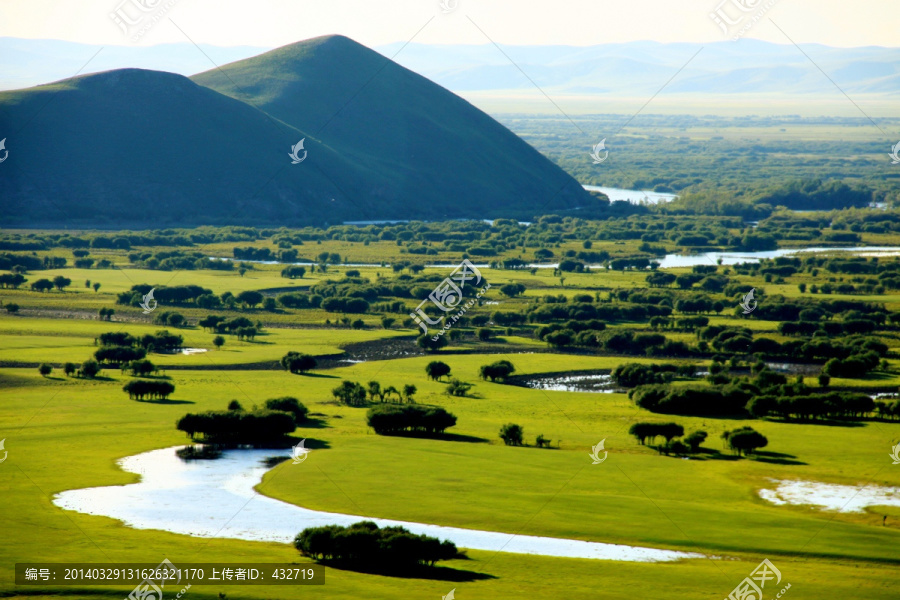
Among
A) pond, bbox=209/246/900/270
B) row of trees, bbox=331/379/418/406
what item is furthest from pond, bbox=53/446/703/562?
pond, bbox=209/246/900/270

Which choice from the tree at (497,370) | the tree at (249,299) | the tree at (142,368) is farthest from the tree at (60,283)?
the tree at (497,370)

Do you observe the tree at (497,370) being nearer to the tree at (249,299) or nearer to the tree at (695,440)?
the tree at (695,440)

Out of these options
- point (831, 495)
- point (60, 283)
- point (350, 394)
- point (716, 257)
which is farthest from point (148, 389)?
point (716, 257)

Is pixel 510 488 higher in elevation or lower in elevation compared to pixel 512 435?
lower

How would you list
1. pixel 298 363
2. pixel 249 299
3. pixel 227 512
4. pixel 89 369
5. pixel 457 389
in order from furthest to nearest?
pixel 249 299 < pixel 298 363 < pixel 89 369 < pixel 457 389 < pixel 227 512

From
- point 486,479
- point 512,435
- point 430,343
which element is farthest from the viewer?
point 430,343

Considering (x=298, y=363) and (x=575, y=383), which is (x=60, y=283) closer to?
(x=298, y=363)

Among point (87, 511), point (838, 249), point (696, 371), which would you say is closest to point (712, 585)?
point (87, 511)

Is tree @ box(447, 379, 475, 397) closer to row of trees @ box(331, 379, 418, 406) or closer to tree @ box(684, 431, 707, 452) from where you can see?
row of trees @ box(331, 379, 418, 406)
